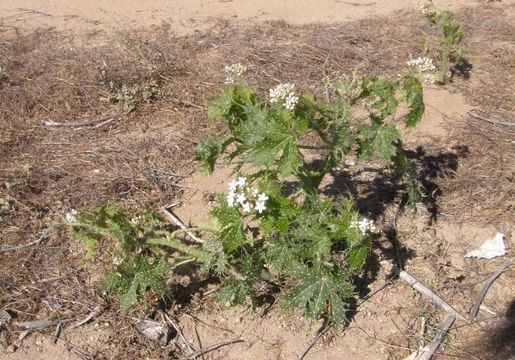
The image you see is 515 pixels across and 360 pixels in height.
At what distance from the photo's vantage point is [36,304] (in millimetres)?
3250

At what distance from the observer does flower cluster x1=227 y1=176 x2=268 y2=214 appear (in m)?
2.55

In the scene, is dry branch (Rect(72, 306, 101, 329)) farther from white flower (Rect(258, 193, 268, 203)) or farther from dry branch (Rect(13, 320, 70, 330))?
white flower (Rect(258, 193, 268, 203))

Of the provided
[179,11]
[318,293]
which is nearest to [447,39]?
[318,293]

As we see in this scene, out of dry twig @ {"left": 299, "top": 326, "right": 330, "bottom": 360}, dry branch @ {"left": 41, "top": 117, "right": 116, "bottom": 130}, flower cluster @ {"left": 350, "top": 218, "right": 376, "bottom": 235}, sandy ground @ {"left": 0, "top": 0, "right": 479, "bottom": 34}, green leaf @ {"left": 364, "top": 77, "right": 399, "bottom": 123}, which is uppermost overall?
green leaf @ {"left": 364, "top": 77, "right": 399, "bottom": 123}

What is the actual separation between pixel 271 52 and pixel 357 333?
323 centimetres

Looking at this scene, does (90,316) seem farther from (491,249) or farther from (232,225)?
(491,249)

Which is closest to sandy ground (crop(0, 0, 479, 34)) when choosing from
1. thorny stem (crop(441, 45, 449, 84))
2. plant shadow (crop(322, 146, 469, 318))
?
thorny stem (crop(441, 45, 449, 84))

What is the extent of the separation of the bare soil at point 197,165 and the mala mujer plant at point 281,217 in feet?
1.02

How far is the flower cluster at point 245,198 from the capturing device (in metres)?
2.55

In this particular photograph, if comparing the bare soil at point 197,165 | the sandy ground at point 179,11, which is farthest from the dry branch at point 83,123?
the sandy ground at point 179,11

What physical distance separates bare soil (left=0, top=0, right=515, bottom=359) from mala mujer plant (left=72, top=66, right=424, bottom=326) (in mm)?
311

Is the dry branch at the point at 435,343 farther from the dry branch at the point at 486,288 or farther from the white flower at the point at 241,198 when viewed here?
the white flower at the point at 241,198

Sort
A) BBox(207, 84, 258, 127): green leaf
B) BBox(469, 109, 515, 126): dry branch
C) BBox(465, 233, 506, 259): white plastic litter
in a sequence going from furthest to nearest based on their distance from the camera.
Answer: BBox(469, 109, 515, 126): dry branch
BBox(465, 233, 506, 259): white plastic litter
BBox(207, 84, 258, 127): green leaf

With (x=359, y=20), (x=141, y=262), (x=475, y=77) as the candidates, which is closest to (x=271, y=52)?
(x=359, y=20)
